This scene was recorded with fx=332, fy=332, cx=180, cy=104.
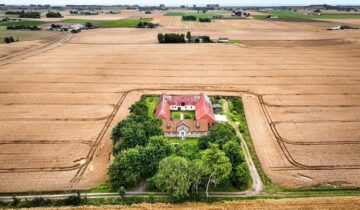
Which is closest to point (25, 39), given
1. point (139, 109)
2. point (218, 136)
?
point (139, 109)

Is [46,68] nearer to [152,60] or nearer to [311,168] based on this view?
[152,60]

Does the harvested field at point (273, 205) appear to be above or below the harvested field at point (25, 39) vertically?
below

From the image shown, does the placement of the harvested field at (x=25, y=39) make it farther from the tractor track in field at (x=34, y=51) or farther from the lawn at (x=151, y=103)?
the lawn at (x=151, y=103)

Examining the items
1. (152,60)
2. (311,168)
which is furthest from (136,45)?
(311,168)

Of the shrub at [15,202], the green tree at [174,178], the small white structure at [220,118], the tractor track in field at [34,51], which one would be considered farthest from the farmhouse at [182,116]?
the tractor track in field at [34,51]

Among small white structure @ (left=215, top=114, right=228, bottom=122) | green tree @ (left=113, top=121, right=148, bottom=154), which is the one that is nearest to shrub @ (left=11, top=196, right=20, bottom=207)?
green tree @ (left=113, top=121, right=148, bottom=154)

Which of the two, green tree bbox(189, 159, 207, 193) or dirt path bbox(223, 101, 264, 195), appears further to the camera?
dirt path bbox(223, 101, 264, 195)

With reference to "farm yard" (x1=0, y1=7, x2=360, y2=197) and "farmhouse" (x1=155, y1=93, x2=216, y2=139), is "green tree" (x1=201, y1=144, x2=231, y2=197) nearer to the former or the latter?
"farm yard" (x1=0, y1=7, x2=360, y2=197)
